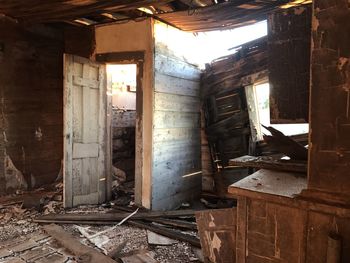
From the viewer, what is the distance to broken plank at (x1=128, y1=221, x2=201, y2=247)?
291 centimetres

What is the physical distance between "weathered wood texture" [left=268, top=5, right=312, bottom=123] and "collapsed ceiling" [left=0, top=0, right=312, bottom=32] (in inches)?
52.3

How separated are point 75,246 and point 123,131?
2.90 metres

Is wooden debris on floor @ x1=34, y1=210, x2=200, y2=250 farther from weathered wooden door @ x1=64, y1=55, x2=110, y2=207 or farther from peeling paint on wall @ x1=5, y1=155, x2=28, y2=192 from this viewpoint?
peeling paint on wall @ x1=5, y1=155, x2=28, y2=192

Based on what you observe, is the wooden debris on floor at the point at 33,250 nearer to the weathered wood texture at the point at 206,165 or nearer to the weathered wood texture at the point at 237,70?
the weathered wood texture at the point at 206,165

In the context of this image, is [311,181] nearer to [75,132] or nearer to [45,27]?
[75,132]

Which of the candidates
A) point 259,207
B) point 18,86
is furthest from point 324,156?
point 18,86

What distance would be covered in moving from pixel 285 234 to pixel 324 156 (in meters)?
0.45

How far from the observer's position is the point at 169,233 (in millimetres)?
3098

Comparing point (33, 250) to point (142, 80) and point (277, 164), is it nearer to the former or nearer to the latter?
point (142, 80)

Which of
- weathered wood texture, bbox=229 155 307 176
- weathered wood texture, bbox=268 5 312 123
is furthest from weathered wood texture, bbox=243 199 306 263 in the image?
weathered wood texture, bbox=268 5 312 123

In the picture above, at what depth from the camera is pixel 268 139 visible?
6.16 feet

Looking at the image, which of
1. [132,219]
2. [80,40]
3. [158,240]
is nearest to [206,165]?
[132,219]

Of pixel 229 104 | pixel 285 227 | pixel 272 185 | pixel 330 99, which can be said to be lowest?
pixel 285 227

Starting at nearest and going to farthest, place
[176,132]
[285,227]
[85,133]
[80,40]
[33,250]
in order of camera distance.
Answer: [285,227], [33,250], [85,133], [176,132], [80,40]
